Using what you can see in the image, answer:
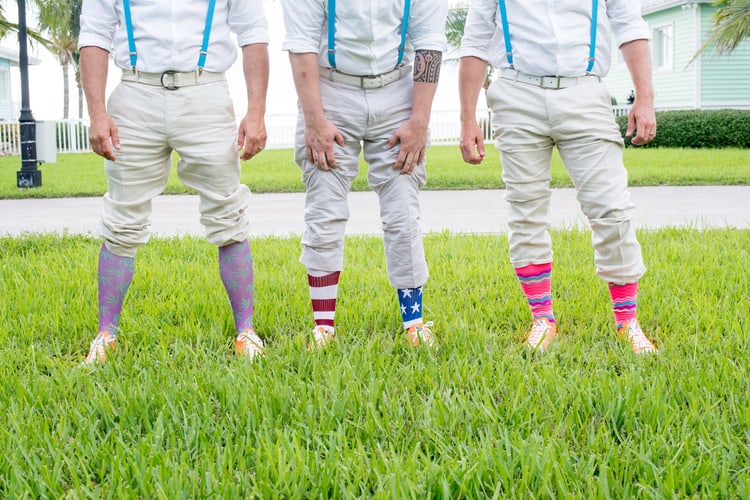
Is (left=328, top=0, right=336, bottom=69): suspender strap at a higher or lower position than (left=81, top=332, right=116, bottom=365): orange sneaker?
higher

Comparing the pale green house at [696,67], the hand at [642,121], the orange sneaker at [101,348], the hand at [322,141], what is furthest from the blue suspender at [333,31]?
the pale green house at [696,67]

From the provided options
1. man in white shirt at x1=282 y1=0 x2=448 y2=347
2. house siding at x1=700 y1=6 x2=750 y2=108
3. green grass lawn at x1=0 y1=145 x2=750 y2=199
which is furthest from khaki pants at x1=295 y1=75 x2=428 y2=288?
house siding at x1=700 y1=6 x2=750 y2=108

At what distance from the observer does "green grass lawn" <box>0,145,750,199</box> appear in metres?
11.4

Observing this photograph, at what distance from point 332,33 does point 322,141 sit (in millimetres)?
438

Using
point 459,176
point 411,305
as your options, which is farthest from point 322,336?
point 459,176

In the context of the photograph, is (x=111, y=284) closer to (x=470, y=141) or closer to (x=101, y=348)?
(x=101, y=348)

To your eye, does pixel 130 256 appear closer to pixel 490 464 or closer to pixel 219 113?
pixel 219 113

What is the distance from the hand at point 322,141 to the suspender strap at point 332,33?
25 cm

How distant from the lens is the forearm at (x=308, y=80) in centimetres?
339

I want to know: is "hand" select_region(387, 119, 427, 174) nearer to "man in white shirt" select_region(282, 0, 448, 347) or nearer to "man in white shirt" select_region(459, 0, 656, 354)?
"man in white shirt" select_region(282, 0, 448, 347)

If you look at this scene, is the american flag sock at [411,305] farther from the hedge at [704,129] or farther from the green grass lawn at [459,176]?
the hedge at [704,129]

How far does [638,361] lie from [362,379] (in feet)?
3.55

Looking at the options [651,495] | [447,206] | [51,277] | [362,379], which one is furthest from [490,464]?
[447,206]

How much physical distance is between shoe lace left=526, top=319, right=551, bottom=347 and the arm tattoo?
1.17m
